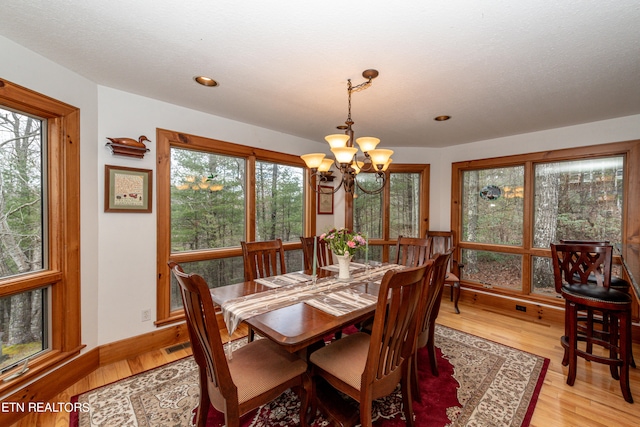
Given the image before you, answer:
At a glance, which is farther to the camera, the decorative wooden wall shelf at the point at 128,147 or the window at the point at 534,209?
the window at the point at 534,209

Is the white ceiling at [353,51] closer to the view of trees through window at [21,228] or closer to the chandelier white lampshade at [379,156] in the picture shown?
the view of trees through window at [21,228]

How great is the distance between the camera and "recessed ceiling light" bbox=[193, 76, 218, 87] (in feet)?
7.14

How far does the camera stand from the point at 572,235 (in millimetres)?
3404

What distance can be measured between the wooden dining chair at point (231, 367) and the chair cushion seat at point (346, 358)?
0.12 meters

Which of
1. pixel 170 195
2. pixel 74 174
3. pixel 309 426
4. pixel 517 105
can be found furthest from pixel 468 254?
pixel 74 174

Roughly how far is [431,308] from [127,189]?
9.26 ft

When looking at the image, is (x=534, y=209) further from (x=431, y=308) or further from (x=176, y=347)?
(x=176, y=347)

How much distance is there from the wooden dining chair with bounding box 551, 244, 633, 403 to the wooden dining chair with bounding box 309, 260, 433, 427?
1555mm

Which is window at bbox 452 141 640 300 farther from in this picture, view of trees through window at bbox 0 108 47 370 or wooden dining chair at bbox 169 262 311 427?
view of trees through window at bbox 0 108 47 370

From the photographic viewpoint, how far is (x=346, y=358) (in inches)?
64.2

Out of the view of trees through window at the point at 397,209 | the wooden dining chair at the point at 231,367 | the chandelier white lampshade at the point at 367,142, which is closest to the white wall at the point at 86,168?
the wooden dining chair at the point at 231,367

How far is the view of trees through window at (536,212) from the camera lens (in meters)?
3.20

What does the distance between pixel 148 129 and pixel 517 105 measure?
3642 millimetres

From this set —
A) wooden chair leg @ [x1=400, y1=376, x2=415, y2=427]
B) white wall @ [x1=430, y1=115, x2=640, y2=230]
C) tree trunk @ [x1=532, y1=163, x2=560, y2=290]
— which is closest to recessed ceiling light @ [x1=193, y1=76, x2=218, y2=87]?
wooden chair leg @ [x1=400, y1=376, x2=415, y2=427]
